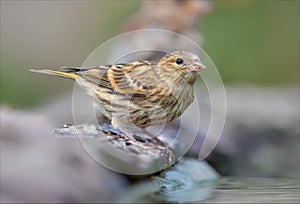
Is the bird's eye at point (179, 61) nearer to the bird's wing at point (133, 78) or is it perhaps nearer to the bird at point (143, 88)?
the bird at point (143, 88)

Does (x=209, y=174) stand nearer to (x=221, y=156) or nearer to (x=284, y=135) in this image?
(x=221, y=156)

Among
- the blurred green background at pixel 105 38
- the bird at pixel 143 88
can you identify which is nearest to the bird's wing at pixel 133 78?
the bird at pixel 143 88

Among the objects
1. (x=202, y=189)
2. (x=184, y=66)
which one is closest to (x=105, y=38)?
(x=202, y=189)

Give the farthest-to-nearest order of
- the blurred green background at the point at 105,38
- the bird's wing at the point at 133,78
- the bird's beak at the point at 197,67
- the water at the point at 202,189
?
1. the blurred green background at the point at 105,38
2. the water at the point at 202,189
3. the bird's wing at the point at 133,78
4. the bird's beak at the point at 197,67

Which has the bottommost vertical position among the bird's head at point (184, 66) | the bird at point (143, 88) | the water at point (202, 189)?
the water at point (202, 189)

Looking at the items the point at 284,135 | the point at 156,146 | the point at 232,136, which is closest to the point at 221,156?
the point at 232,136
